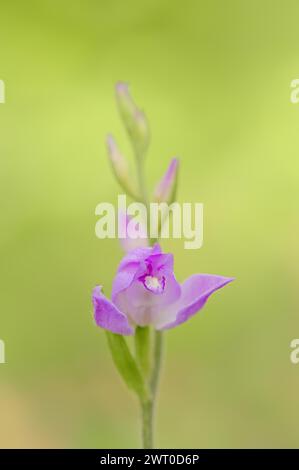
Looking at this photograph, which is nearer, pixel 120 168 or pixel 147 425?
pixel 147 425

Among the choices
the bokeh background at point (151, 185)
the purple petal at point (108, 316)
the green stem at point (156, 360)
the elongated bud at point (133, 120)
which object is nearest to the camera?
the purple petal at point (108, 316)

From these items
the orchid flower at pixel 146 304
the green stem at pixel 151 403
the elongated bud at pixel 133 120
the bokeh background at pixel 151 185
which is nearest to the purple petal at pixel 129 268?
the orchid flower at pixel 146 304

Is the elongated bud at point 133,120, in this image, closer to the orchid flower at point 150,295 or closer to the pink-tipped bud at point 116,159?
the pink-tipped bud at point 116,159

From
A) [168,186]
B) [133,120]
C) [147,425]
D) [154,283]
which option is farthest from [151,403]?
[133,120]

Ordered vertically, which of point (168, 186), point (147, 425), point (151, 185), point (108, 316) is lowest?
point (147, 425)

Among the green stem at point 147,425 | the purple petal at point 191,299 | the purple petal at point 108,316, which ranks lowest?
the green stem at point 147,425

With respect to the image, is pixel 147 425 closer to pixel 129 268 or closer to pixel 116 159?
pixel 129 268

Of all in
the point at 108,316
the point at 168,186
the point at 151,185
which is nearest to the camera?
the point at 108,316

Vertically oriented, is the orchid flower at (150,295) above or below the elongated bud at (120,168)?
below
